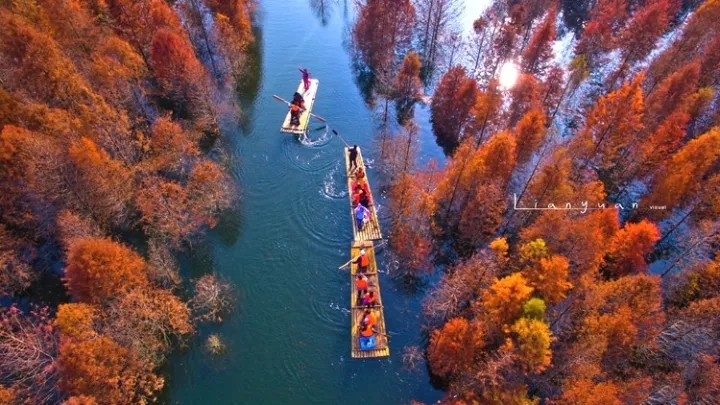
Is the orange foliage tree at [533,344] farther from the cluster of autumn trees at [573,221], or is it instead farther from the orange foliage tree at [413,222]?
the orange foliage tree at [413,222]

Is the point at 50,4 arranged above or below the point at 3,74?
above

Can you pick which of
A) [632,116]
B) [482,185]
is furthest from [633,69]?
[482,185]

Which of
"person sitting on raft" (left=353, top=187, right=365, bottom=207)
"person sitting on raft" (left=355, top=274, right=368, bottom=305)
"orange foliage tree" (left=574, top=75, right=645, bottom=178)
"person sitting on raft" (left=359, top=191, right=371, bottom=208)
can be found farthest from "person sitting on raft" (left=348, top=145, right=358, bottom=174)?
"orange foliage tree" (left=574, top=75, right=645, bottom=178)

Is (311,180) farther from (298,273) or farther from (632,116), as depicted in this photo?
(632,116)

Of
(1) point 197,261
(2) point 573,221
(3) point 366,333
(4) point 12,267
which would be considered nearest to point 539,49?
(2) point 573,221

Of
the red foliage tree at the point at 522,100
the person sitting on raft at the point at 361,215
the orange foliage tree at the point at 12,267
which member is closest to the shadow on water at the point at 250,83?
the person sitting on raft at the point at 361,215

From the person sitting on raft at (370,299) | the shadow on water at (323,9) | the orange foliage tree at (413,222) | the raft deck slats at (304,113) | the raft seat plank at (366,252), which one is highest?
the shadow on water at (323,9)

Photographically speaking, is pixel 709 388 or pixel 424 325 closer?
pixel 709 388
